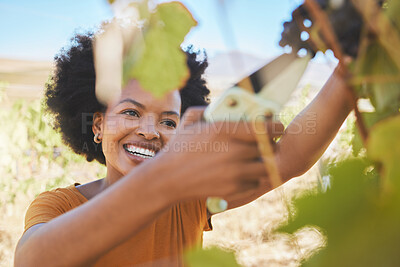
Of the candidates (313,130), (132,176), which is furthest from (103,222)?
(313,130)

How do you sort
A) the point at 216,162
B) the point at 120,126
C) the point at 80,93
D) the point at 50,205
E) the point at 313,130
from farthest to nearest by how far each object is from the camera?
the point at 80,93
the point at 120,126
the point at 50,205
the point at 313,130
the point at 216,162

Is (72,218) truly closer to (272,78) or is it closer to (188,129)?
(188,129)

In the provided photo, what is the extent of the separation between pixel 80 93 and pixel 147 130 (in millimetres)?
508

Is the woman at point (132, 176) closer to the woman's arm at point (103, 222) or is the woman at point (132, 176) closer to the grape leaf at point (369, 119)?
the woman's arm at point (103, 222)

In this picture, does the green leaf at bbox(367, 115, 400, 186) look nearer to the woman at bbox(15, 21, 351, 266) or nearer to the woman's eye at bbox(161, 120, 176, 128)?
the woman at bbox(15, 21, 351, 266)

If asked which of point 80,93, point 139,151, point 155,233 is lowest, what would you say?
point 155,233

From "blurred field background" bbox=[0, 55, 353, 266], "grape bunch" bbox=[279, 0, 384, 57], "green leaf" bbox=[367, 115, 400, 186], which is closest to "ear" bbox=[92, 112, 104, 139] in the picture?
"grape bunch" bbox=[279, 0, 384, 57]

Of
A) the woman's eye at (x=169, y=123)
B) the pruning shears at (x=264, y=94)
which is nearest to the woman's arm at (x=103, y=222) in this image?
the pruning shears at (x=264, y=94)

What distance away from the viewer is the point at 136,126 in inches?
51.5

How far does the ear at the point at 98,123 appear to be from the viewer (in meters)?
1.47

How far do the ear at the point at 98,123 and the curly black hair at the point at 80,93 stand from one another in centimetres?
3

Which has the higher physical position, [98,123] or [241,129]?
[98,123]

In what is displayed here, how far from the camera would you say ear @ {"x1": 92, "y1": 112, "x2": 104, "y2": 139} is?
1474 millimetres

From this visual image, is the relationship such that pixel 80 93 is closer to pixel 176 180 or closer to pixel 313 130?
pixel 313 130
